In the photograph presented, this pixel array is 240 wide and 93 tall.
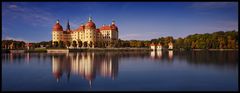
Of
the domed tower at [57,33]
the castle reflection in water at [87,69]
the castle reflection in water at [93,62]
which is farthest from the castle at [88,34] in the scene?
the castle reflection in water at [87,69]

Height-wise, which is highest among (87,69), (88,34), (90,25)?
(90,25)

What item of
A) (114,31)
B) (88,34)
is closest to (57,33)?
(88,34)

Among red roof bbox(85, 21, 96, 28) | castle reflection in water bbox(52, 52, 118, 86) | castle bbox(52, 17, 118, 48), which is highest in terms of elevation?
red roof bbox(85, 21, 96, 28)

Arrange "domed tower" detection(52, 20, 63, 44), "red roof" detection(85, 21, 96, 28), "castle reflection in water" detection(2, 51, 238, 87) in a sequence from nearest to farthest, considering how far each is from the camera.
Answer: "castle reflection in water" detection(2, 51, 238, 87)
"red roof" detection(85, 21, 96, 28)
"domed tower" detection(52, 20, 63, 44)

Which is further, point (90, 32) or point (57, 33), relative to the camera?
point (57, 33)

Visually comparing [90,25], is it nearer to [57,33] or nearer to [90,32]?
[90,32]

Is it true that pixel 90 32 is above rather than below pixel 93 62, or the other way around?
above

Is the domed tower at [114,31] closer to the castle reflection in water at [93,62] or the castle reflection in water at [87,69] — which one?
the castle reflection in water at [93,62]

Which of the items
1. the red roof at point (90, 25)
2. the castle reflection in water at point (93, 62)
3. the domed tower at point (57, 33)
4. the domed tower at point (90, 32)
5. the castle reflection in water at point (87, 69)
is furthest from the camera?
the domed tower at point (57, 33)

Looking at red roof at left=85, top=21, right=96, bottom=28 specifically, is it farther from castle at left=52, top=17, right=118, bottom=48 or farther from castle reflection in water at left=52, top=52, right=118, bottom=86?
castle reflection in water at left=52, top=52, right=118, bottom=86

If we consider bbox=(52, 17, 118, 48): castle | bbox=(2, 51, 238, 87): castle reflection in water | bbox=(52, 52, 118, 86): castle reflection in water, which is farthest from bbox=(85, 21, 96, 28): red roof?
bbox=(52, 52, 118, 86): castle reflection in water

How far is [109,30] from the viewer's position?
1465 inches

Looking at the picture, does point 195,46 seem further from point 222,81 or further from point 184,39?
point 222,81

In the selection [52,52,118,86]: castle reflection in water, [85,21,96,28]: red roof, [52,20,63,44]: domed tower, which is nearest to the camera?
[52,52,118,86]: castle reflection in water
